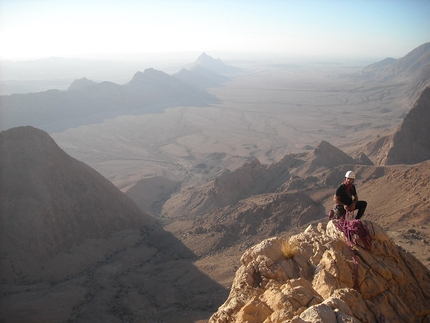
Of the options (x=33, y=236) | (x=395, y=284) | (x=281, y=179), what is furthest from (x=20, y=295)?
(x=281, y=179)

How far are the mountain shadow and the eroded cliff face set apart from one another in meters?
10.9

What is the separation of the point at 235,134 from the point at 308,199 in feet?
202

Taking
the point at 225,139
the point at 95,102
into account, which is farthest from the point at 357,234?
the point at 95,102

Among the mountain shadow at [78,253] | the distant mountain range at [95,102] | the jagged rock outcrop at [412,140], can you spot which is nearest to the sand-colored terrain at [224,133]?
the distant mountain range at [95,102]

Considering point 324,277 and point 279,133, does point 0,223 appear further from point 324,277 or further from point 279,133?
point 279,133

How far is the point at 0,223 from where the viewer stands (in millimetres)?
25047

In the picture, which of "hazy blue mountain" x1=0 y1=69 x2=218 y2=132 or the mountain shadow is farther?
"hazy blue mountain" x1=0 y1=69 x2=218 y2=132

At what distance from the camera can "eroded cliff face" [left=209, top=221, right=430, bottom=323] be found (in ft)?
19.0

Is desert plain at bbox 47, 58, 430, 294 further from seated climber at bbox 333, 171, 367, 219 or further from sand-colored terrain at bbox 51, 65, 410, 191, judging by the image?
seated climber at bbox 333, 171, 367, 219

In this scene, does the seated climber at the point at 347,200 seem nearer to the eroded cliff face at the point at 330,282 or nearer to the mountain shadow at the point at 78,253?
the eroded cliff face at the point at 330,282

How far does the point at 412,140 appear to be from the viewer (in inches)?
1592

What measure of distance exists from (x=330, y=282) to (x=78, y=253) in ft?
76.1

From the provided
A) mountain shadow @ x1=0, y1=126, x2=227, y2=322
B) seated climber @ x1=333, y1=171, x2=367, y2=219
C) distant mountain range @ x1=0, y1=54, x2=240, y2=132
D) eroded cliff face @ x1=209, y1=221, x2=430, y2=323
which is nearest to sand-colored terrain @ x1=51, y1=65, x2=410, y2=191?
distant mountain range @ x1=0, y1=54, x2=240, y2=132

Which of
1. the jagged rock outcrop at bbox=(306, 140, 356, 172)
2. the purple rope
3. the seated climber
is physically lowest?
the jagged rock outcrop at bbox=(306, 140, 356, 172)
